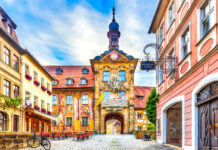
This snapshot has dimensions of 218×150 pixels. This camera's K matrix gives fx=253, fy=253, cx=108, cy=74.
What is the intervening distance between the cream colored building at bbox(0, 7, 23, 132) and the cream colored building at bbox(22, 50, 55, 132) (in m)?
1.28

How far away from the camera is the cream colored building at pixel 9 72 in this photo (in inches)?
768

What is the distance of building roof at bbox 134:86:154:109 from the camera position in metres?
44.3

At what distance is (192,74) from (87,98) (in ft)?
101

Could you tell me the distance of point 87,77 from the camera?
43.2m

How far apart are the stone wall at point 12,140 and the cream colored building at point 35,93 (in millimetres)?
9800

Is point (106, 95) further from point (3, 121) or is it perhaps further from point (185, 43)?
point (185, 43)

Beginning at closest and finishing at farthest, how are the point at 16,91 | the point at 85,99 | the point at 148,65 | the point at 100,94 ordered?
1. the point at 148,65
2. the point at 16,91
3. the point at 100,94
4. the point at 85,99

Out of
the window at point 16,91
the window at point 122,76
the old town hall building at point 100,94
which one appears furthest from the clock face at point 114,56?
the window at point 16,91

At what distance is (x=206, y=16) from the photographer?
952 centimetres

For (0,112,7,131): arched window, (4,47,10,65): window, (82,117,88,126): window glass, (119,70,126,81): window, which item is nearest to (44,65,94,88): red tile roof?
(119,70,126,81): window

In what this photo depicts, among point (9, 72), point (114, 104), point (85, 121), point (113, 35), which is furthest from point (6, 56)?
point (113, 35)

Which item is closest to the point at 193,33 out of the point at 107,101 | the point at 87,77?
the point at 107,101

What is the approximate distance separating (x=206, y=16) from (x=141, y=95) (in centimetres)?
3753

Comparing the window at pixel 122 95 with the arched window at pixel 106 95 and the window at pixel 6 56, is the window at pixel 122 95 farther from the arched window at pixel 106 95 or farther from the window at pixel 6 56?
the window at pixel 6 56
